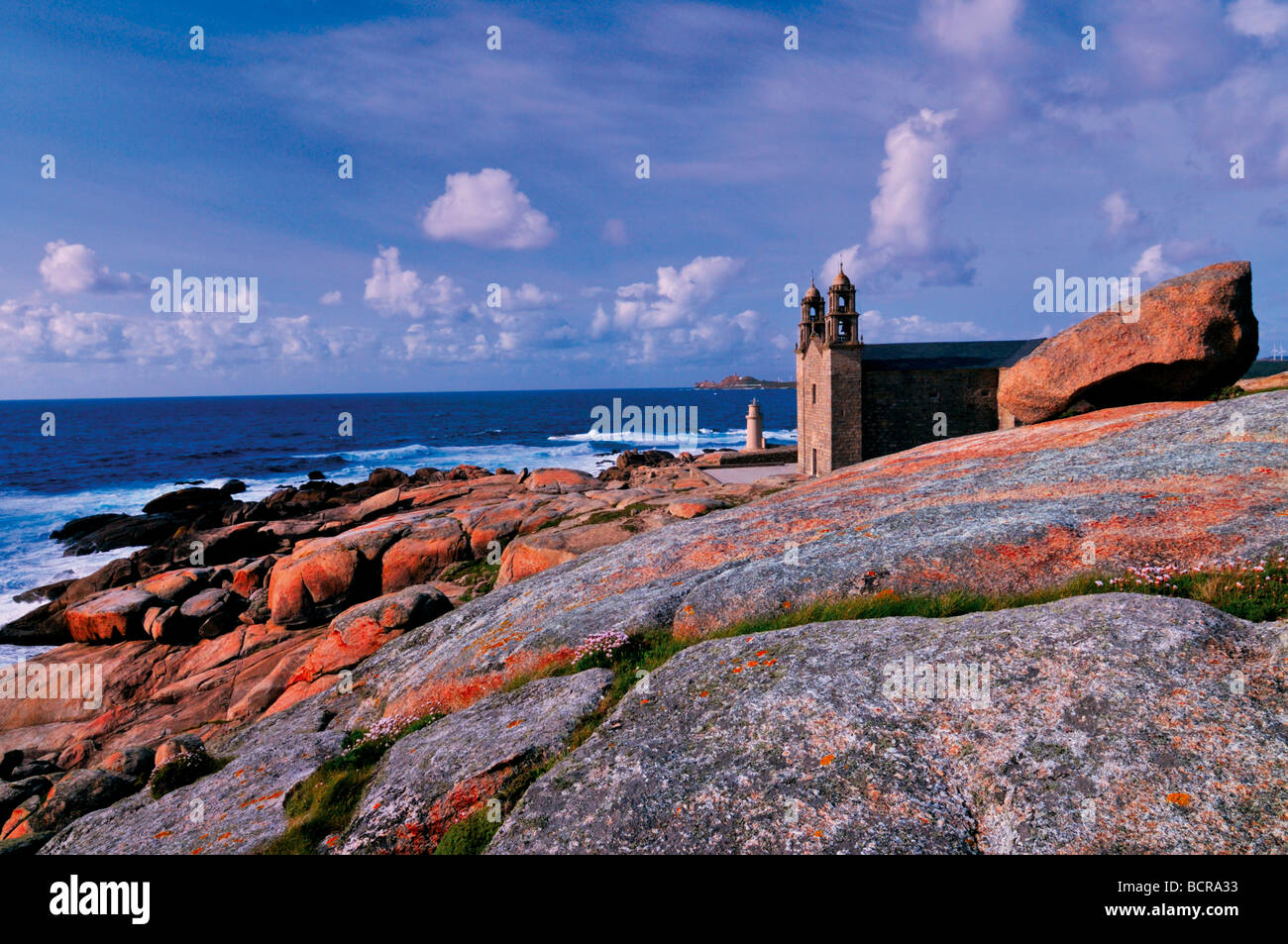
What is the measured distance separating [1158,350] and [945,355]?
65.4 ft

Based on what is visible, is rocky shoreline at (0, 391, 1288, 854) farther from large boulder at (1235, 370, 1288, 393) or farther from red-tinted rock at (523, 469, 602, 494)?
red-tinted rock at (523, 469, 602, 494)

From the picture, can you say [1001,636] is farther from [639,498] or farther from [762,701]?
[639,498]

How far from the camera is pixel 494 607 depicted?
14.0 meters

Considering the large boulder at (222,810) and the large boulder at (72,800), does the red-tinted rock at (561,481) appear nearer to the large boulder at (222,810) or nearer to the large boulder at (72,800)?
the large boulder at (72,800)

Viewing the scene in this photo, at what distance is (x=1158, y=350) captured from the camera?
1866cm

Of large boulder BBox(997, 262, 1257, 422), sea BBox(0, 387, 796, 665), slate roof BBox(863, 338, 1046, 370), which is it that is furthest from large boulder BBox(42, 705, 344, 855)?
slate roof BBox(863, 338, 1046, 370)

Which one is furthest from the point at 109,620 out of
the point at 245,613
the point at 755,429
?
the point at 755,429

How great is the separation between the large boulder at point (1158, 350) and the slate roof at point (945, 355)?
1470cm

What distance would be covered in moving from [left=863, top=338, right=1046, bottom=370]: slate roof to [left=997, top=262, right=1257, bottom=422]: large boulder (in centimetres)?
1470

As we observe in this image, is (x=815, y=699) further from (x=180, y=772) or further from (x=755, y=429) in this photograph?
(x=755, y=429)

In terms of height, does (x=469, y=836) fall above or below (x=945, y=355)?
below

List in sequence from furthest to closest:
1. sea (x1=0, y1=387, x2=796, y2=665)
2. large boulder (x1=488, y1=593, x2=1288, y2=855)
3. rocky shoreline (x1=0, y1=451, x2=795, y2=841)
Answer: sea (x1=0, y1=387, x2=796, y2=665) → rocky shoreline (x1=0, y1=451, x2=795, y2=841) → large boulder (x1=488, y1=593, x2=1288, y2=855)

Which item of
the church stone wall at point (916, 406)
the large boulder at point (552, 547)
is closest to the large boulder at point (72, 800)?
the large boulder at point (552, 547)

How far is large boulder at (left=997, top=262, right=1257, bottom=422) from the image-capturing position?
18.0m
